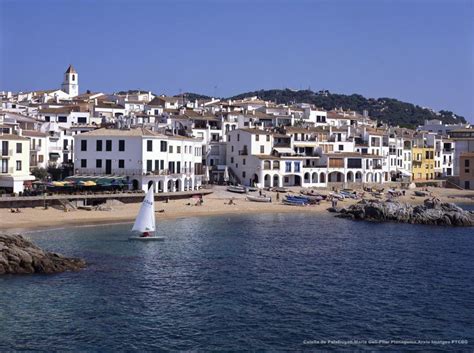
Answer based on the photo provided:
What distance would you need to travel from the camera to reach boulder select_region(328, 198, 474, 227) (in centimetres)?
7100

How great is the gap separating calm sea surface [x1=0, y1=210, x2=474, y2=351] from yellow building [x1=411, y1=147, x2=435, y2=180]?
65314 mm

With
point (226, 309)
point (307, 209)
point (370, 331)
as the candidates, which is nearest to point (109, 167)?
point (307, 209)

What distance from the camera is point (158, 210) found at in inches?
2753

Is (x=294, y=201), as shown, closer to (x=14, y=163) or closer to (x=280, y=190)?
(x=280, y=190)

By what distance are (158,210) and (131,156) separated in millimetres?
10505

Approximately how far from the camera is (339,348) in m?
27.9

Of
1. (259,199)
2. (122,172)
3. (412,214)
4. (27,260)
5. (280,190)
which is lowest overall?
(27,260)

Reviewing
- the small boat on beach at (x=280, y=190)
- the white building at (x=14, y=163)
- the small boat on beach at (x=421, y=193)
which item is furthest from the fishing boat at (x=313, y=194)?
the white building at (x=14, y=163)

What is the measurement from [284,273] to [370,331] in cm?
1227

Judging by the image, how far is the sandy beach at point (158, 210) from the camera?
58678 mm

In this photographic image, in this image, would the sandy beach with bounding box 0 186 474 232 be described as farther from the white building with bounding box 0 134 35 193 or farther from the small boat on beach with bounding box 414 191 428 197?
the white building with bounding box 0 134 35 193

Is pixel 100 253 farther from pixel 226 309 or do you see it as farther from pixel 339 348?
pixel 339 348

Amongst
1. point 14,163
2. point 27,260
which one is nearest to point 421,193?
point 14,163

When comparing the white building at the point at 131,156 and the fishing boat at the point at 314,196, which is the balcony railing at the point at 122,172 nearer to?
the white building at the point at 131,156
